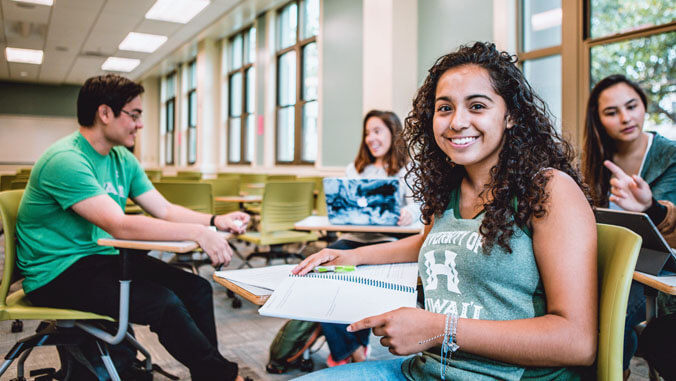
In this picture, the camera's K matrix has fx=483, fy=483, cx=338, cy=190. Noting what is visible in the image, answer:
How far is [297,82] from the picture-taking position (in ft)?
25.3

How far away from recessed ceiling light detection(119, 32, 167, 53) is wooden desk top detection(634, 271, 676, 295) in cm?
944

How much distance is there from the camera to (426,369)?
949 mm

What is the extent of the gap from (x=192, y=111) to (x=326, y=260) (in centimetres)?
1201

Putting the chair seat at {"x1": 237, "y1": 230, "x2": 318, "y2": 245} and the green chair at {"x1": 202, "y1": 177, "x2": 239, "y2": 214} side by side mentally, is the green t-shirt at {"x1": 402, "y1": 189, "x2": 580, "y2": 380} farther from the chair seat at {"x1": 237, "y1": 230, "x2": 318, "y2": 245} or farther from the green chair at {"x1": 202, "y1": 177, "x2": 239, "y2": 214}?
the green chair at {"x1": 202, "y1": 177, "x2": 239, "y2": 214}

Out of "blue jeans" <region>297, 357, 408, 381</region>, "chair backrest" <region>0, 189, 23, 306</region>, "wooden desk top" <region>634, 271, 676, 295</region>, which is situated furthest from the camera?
"chair backrest" <region>0, 189, 23, 306</region>

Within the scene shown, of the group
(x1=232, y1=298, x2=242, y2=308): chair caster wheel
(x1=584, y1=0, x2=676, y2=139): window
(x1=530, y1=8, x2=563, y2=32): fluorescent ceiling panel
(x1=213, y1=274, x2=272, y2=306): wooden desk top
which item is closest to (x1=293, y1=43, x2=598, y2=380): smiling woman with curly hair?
(x1=213, y1=274, x2=272, y2=306): wooden desk top

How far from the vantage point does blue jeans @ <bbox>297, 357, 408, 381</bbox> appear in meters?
0.97

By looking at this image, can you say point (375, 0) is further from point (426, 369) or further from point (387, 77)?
point (426, 369)

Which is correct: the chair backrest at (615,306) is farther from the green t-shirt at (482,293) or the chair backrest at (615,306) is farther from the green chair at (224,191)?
the green chair at (224,191)

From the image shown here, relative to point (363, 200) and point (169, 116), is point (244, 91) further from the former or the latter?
point (363, 200)

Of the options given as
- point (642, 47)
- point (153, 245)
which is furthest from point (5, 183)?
point (642, 47)

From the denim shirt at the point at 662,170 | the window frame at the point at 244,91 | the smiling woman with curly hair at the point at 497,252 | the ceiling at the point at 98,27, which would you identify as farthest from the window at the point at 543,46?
the window frame at the point at 244,91

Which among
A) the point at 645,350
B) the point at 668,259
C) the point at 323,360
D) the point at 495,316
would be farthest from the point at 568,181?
the point at 323,360

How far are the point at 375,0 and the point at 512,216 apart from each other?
16.4 ft
